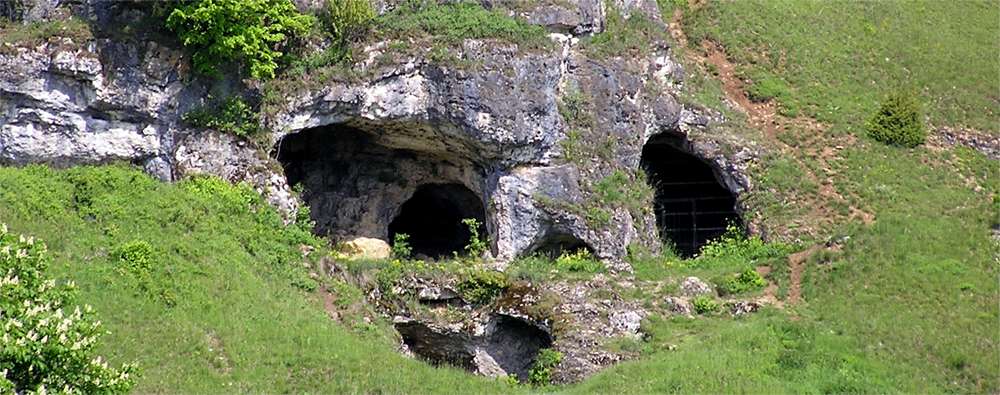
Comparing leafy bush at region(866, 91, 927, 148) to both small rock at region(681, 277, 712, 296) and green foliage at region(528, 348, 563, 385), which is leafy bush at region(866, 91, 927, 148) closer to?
small rock at region(681, 277, 712, 296)

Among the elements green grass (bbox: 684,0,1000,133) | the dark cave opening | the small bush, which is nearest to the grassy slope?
green grass (bbox: 684,0,1000,133)

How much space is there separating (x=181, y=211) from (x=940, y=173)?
22.9 meters

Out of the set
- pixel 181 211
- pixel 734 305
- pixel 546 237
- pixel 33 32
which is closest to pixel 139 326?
pixel 181 211

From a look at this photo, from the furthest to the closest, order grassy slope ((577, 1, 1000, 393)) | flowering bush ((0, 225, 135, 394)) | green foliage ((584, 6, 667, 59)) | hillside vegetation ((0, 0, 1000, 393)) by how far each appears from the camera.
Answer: green foliage ((584, 6, 667, 59)) → grassy slope ((577, 1, 1000, 393)) → hillside vegetation ((0, 0, 1000, 393)) → flowering bush ((0, 225, 135, 394))

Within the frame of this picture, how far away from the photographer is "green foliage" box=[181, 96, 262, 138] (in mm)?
32594

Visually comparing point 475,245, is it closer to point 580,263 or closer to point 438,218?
point 580,263

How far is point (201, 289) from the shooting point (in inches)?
1103

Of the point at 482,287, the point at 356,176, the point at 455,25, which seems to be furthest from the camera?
the point at 356,176

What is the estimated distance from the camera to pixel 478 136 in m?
33.8

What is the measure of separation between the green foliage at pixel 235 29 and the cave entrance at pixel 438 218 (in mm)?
8057

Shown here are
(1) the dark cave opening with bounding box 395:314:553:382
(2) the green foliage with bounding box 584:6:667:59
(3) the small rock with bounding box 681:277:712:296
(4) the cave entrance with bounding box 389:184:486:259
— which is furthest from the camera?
(4) the cave entrance with bounding box 389:184:486:259

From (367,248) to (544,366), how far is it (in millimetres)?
8896

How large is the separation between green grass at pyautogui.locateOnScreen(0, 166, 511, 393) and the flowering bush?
7.10m

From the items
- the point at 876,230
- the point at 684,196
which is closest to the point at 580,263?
the point at 684,196
